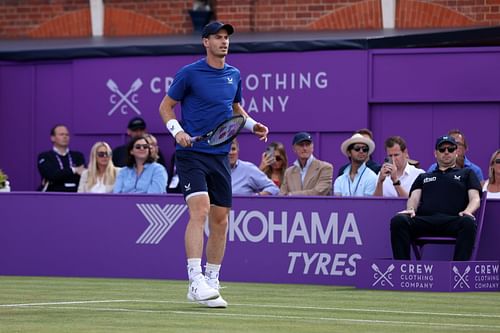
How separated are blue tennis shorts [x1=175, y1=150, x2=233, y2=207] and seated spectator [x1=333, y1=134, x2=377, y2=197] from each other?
426 centimetres

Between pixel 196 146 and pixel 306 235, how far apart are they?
3878 millimetres

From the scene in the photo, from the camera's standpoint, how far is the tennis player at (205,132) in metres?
11.0

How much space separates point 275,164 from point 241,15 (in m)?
5.30

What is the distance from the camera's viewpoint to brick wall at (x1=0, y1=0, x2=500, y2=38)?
790 inches

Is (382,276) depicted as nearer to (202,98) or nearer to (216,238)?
(216,238)

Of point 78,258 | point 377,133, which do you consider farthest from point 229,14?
point 78,258

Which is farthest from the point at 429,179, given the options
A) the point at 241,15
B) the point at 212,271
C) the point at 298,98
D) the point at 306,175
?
the point at 241,15

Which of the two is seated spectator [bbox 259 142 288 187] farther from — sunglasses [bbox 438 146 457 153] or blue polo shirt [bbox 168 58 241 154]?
blue polo shirt [bbox 168 58 241 154]

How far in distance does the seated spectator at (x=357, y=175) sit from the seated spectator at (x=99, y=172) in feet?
10.1

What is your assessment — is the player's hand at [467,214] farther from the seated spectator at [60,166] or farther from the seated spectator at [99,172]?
the seated spectator at [60,166]

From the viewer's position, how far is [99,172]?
56.4ft

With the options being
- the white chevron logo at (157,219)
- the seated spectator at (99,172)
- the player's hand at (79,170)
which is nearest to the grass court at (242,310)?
the white chevron logo at (157,219)

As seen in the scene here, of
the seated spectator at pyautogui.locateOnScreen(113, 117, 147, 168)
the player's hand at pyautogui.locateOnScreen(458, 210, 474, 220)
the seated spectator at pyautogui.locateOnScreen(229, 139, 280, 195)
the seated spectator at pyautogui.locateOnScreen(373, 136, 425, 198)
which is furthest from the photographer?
the seated spectator at pyautogui.locateOnScreen(113, 117, 147, 168)

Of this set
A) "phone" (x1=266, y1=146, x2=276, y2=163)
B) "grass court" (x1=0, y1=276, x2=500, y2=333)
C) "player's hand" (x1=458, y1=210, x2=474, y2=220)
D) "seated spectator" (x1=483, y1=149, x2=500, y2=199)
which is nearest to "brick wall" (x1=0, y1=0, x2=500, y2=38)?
"phone" (x1=266, y1=146, x2=276, y2=163)
